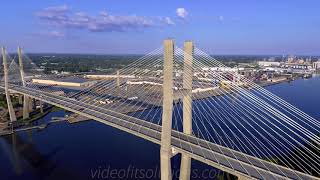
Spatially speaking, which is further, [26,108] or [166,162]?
[26,108]

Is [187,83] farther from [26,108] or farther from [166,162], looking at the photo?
[26,108]

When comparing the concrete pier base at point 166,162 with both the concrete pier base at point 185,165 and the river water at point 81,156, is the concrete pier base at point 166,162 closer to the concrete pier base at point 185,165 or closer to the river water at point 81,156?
the concrete pier base at point 185,165

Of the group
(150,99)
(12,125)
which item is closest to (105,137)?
(12,125)

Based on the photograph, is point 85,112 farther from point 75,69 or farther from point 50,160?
point 75,69

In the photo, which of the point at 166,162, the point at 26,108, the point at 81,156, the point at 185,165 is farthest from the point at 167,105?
the point at 26,108

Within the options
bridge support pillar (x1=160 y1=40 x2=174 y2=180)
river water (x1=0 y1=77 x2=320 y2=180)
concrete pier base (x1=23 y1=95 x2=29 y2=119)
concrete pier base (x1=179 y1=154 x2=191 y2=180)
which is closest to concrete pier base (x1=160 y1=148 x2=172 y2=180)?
bridge support pillar (x1=160 y1=40 x2=174 y2=180)
